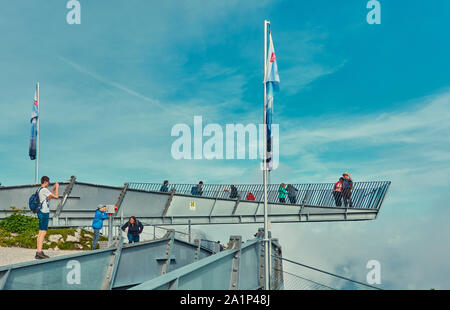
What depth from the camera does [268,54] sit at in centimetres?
1161

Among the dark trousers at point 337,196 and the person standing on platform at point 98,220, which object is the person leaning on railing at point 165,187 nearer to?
the dark trousers at point 337,196

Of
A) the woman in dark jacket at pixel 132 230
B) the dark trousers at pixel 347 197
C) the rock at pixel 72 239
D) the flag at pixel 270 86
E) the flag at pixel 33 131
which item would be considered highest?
the flag at pixel 33 131

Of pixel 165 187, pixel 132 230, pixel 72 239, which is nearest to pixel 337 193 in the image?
pixel 165 187

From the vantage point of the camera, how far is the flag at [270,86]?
34.2ft

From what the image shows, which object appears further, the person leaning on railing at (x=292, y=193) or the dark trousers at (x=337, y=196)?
the person leaning on railing at (x=292, y=193)

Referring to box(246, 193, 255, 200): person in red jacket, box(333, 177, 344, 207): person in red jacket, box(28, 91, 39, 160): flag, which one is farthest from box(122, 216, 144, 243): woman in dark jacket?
box(28, 91, 39, 160): flag

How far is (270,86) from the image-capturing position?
36.2 feet

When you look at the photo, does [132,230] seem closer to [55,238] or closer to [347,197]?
[55,238]

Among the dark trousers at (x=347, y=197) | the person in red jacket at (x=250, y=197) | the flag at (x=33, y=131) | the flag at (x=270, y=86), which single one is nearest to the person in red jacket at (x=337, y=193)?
the dark trousers at (x=347, y=197)

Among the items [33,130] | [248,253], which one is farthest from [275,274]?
[33,130]

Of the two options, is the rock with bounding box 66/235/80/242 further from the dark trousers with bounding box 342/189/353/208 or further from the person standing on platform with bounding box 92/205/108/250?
the dark trousers with bounding box 342/189/353/208
